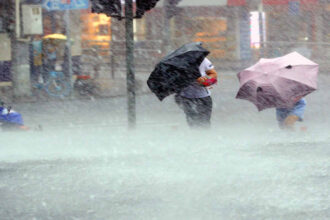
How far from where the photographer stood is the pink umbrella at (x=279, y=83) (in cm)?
874

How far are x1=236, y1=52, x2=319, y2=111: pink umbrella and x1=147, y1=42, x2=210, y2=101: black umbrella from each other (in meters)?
0.99

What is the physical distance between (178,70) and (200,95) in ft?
1.40

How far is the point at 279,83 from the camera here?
8.77 meters

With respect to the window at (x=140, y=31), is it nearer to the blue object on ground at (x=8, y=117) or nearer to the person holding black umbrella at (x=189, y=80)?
the blue object on ground at (x=8, y=117)

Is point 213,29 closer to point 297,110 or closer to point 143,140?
point 143,140

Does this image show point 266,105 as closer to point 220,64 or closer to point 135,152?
point 135,152

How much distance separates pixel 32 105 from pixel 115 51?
14.7 metres

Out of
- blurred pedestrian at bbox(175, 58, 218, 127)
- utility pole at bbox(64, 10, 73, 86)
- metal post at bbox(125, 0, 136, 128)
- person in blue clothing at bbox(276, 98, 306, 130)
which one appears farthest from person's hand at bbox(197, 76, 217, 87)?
utility pole at bbox(64, 10, 73, 86)

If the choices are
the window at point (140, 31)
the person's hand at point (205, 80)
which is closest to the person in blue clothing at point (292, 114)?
the person's hand at point (205, 80)

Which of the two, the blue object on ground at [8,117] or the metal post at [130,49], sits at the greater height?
the metal post at [130,49]

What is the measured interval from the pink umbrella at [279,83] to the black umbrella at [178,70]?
99 cm

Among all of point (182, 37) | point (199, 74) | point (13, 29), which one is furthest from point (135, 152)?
point (182, 37)

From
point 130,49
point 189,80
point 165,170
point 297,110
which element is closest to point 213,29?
point 130,49

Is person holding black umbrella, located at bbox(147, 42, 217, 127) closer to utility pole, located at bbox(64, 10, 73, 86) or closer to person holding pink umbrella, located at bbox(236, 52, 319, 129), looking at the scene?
person holding pink umbrella, located at bbox(236, 52, 319, 129)
